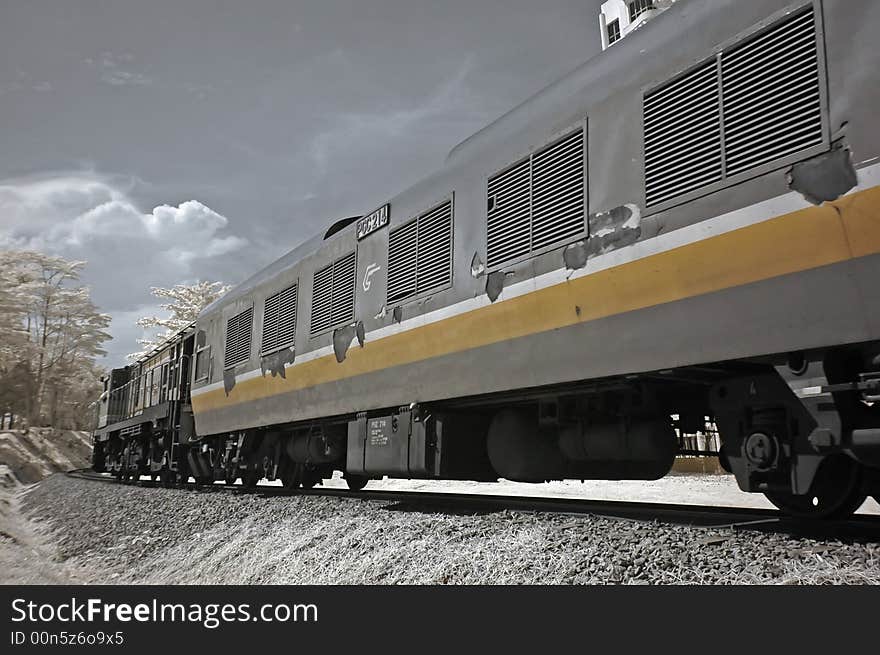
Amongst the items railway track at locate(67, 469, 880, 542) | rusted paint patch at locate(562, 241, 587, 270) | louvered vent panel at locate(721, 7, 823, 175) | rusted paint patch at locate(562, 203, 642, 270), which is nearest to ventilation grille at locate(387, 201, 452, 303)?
rusted paint patch at locate(562, 241, 587, 270)

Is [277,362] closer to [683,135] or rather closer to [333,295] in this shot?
[333,295]

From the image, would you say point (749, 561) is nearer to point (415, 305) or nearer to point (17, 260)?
point (415, 305)

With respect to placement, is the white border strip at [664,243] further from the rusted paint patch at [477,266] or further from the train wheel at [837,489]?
the train wheel at [837,489]

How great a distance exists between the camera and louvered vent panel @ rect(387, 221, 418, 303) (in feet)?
25.7

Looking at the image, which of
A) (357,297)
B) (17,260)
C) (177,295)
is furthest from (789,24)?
(177,295)

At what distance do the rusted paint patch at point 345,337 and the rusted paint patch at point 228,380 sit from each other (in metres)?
4.18

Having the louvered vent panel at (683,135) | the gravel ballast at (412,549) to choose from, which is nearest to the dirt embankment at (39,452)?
the gravel ballast at (412,549)

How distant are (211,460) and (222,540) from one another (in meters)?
7.20

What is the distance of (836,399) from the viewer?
3756 millimetres

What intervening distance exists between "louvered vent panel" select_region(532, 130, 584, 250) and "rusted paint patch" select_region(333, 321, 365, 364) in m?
3.27

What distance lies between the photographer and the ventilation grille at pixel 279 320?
10.6 metres

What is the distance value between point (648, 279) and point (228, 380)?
31.7 ft

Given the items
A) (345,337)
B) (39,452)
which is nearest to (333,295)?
(345,337)

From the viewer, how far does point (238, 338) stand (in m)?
12.7
